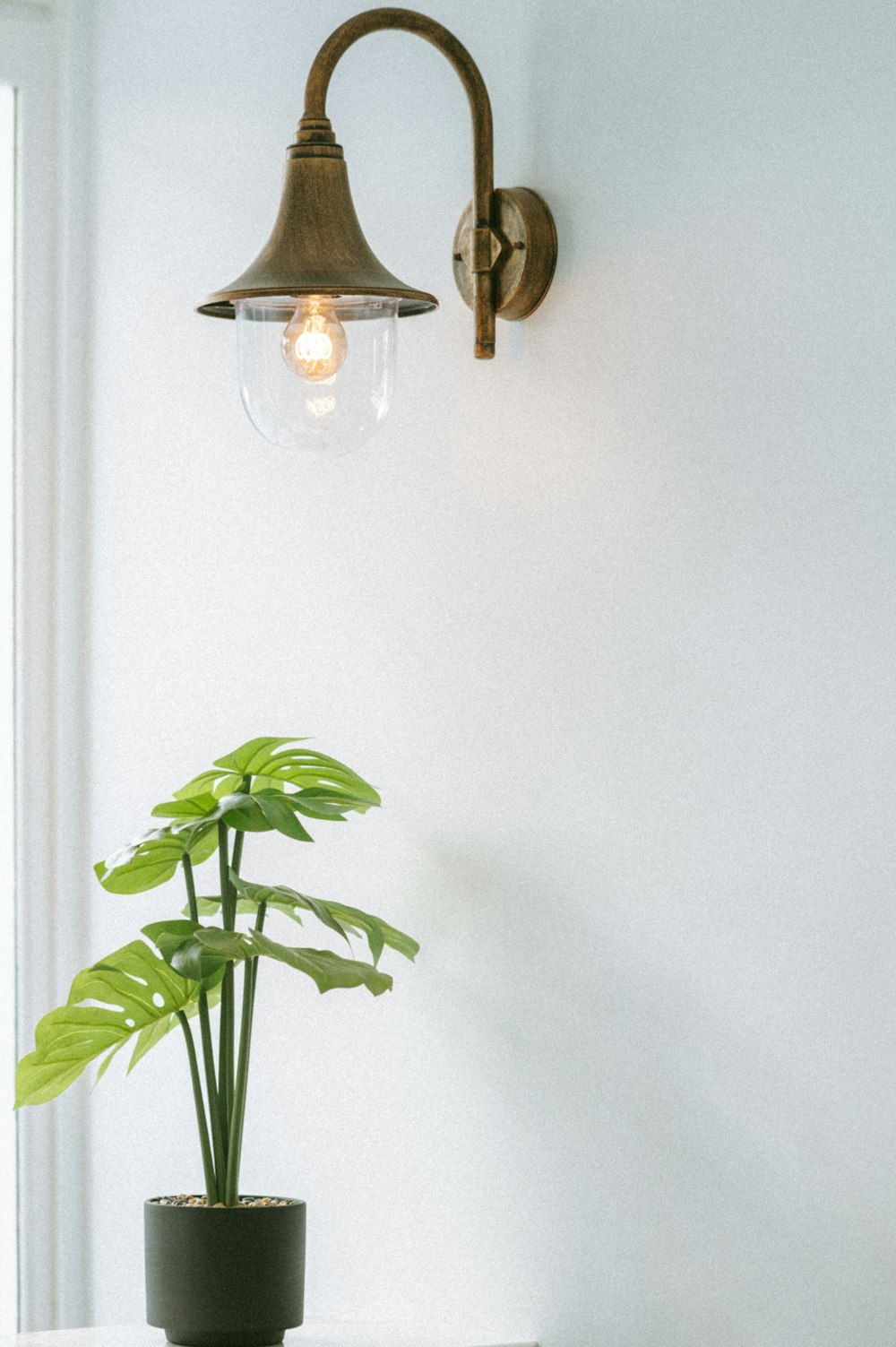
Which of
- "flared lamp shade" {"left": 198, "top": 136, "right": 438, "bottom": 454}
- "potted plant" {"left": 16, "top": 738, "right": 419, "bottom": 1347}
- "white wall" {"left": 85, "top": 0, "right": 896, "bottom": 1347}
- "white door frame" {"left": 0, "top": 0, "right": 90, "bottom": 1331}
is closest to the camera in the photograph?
"white wall" {"left": 85, "top": 0, "right": 896, "bottom": 1347}

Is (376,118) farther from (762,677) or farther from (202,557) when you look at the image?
(762,677)

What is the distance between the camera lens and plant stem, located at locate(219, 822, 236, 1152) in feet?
4.67

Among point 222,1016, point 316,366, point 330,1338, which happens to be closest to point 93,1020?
point 222,1016

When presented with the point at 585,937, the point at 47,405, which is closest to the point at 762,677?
the point at 585,937

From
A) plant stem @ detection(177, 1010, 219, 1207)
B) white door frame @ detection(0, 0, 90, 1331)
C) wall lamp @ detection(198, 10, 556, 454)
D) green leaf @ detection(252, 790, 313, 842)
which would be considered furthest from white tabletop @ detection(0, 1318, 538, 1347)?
wall lamp @ detection(198, 10, 556, 454)

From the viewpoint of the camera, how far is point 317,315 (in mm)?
1324

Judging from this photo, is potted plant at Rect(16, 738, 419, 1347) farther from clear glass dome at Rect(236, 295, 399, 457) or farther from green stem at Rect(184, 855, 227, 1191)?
clear glass dome at Rect(236, 295, 399, 457)

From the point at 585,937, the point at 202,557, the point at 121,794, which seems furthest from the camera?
the point at 121,794

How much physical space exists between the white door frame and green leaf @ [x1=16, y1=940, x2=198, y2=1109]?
2.18 ft

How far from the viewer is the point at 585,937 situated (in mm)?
1355

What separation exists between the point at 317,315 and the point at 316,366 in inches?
1.6

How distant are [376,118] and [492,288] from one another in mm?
309

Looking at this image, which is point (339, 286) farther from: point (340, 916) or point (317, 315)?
point (340, 916)

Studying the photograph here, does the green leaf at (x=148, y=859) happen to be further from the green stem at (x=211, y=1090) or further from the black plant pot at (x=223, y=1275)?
the black plant pot at (x=223, y=1275)
